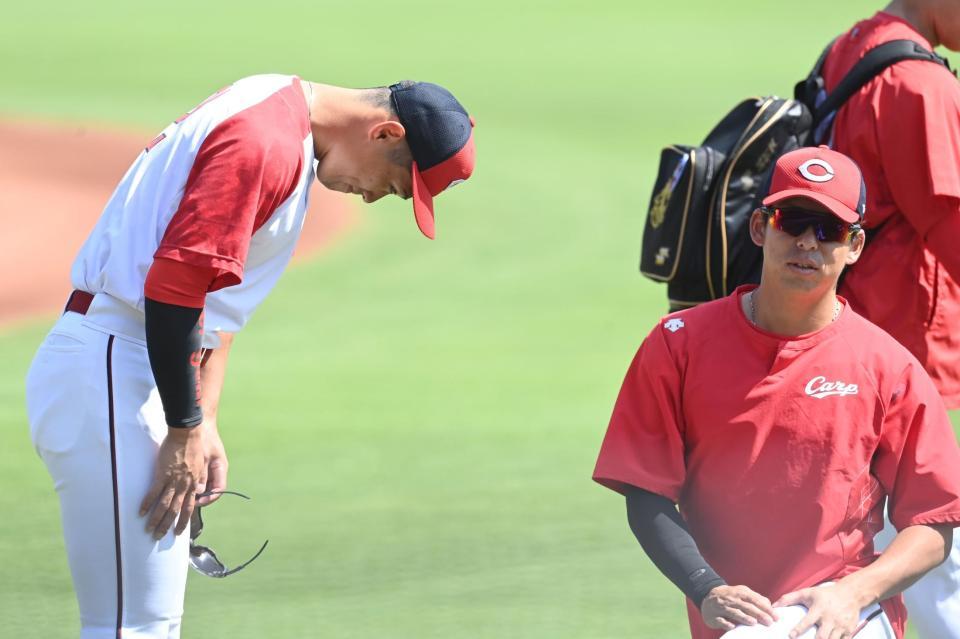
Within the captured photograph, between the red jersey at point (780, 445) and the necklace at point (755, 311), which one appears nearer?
the red jersey at point (780, 445)

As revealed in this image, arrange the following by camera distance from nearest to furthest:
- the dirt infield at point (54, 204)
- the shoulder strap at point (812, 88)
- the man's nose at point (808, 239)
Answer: the man's nose at point (808, 239), the shoulder strap at point (812, 88), the dirt infield at point (54, 204)

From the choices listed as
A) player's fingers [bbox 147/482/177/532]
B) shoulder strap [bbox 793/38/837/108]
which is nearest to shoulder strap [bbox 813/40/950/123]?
shoulder strap [bbox 793/38/837/108]

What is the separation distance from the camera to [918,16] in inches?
192

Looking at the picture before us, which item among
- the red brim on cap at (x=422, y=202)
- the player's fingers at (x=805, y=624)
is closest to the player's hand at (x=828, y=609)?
the player's fingers at (x=805, y=624)

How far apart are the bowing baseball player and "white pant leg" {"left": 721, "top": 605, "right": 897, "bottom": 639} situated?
1.27m

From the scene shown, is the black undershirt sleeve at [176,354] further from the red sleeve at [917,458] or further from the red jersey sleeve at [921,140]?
the red jersey sleeve at [921,140]

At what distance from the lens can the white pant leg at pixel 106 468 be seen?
354cm

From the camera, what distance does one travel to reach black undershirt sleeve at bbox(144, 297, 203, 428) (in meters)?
3.37

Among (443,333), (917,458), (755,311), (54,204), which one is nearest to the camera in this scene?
(917,458)

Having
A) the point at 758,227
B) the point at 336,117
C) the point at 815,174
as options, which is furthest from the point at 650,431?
the point at 336,117

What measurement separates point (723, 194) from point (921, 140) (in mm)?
699

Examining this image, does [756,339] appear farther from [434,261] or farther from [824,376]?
[434,261]

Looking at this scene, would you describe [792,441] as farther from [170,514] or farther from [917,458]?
[170,514]

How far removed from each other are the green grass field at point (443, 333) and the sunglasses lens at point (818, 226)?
6.66 feet
